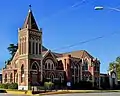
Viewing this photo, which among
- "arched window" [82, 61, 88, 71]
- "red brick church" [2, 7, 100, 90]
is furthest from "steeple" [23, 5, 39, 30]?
"arched window" [82, 61, 88, 71]

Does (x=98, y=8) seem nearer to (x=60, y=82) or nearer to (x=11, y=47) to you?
(x=60, y=82)

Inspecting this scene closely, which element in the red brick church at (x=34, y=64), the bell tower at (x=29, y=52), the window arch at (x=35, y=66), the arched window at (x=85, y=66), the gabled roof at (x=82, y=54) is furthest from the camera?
the gabled roof at (x=82, y=54)

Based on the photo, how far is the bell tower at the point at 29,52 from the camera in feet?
236

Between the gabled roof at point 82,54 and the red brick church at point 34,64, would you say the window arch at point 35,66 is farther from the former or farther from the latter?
the gabled roof at point 82,54

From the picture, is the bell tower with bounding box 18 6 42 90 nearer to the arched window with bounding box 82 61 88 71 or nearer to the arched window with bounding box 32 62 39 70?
the arched window with bounding box 32 62 39 70

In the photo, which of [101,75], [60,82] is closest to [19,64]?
[60,82]

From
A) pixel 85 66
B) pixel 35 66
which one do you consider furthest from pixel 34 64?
pixel 85 66

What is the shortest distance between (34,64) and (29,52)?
3218 millimetres

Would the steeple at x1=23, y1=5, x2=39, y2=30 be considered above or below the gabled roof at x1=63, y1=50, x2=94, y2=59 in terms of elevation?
above

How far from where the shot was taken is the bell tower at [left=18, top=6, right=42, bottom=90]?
72.0 m

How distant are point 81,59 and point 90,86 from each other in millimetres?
9285

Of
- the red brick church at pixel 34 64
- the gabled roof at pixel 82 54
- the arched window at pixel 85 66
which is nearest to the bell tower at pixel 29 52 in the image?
the red brick church at pixel 34 64

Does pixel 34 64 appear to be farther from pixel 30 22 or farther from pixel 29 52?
pixel 30 22

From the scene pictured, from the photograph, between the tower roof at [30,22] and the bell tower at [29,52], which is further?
the tower roof at [30,22]
